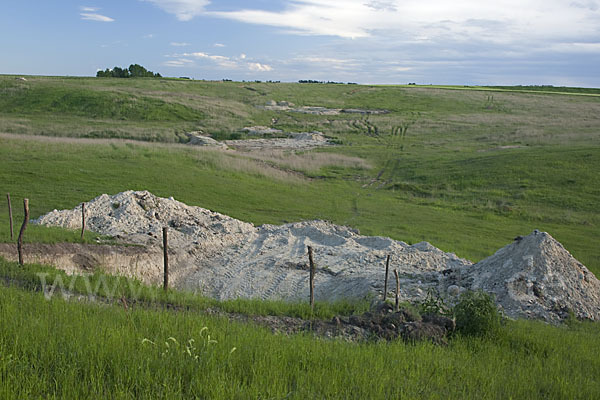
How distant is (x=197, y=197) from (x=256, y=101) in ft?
240

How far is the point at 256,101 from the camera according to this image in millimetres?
97250

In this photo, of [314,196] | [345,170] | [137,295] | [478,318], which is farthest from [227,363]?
[345,170]

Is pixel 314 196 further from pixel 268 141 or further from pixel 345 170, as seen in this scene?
pixel 268 141

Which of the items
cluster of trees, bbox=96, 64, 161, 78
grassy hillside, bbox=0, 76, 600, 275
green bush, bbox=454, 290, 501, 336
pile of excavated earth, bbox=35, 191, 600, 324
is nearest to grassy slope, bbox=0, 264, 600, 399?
green bush, bbox=454, 290, 501, 336

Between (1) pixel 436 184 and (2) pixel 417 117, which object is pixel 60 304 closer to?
(1) pixel 436 184

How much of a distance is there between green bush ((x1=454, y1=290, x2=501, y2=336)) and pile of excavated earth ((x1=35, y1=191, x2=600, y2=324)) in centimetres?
298

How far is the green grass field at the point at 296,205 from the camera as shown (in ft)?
19.7

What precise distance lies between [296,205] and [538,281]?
15.7 metres

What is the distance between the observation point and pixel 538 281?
14508 mm

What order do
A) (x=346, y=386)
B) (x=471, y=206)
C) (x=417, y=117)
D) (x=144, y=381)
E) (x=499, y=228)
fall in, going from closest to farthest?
1. (x=144, y=381)
2. (x=346, y=386)
3. (x=499, y=228)
4. (x=471, y=206)
5. (x=417, y=117)

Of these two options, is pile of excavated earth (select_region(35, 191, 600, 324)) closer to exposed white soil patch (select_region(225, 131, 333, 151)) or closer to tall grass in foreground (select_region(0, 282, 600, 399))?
tall grass in foreground (select_region(0, 282, 600, 399))

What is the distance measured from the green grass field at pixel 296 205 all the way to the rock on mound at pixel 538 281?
1445mm

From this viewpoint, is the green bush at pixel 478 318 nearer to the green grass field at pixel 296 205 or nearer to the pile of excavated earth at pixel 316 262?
the green grass field at pixel 296 205

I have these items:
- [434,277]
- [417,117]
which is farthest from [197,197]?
[417,117]
